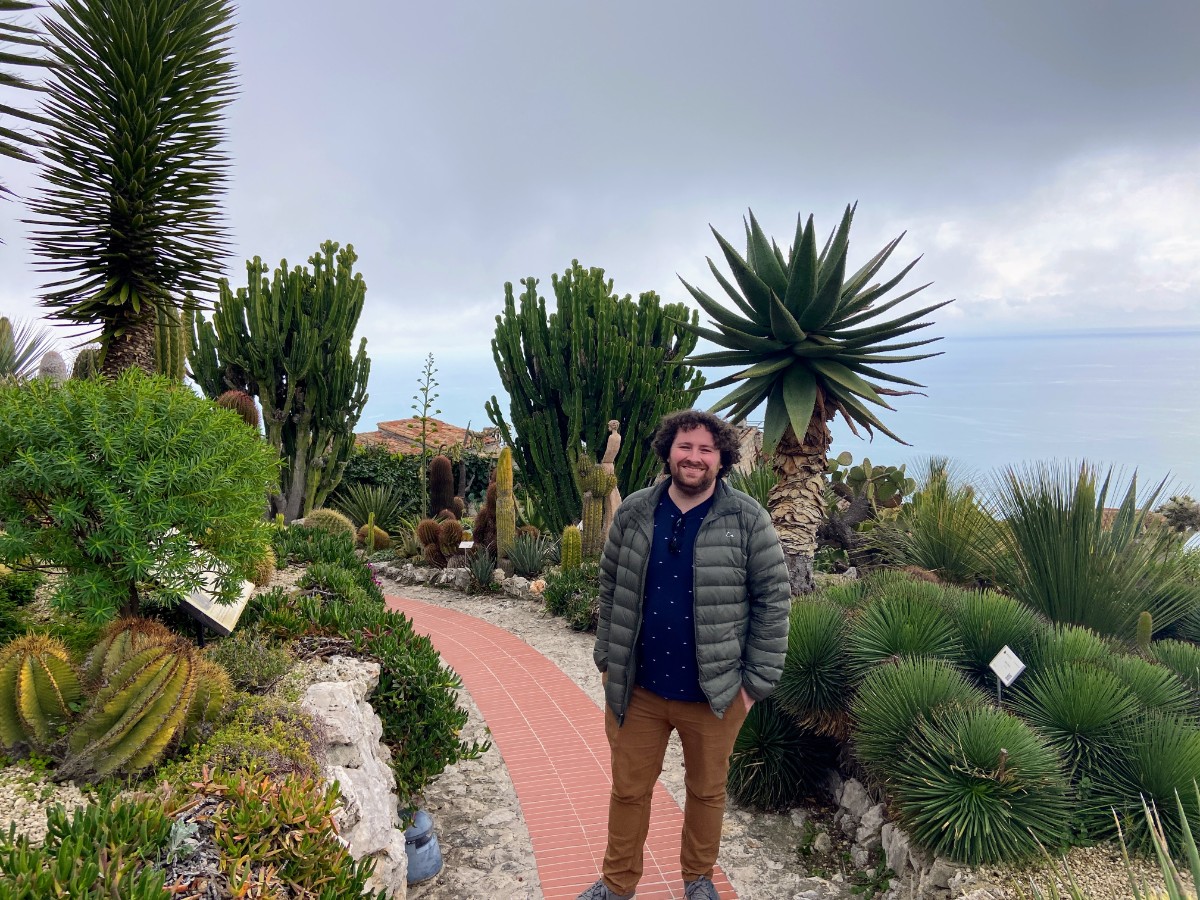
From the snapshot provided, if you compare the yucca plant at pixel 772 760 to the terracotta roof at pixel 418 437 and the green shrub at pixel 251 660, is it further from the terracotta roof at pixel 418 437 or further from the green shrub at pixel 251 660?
the terracotta roof at pixel 418 437

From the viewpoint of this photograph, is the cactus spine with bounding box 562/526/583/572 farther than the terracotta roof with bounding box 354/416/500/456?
No

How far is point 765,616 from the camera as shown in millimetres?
3113

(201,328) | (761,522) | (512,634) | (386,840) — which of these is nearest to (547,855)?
(386,840)

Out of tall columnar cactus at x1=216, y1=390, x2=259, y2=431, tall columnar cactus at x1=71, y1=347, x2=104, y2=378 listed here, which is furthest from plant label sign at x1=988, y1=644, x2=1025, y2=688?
tall columnar cactus at x1=71, y1=347, x2=104, y2=378

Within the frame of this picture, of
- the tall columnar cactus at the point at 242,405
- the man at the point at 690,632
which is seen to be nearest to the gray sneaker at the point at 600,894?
the man at the point at 690,632

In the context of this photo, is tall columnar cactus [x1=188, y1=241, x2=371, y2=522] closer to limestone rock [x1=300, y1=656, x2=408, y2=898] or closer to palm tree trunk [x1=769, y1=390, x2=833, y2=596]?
palm tree trunk [x1=769, y1=390, x2=833, y2=596]

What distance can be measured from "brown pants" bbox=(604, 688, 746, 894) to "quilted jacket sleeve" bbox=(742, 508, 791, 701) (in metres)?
0.13

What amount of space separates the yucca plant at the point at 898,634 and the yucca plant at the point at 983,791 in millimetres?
744

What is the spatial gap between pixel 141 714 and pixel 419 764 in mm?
1559

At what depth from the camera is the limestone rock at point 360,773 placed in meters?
3.06

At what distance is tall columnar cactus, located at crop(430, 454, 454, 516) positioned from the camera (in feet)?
54.1

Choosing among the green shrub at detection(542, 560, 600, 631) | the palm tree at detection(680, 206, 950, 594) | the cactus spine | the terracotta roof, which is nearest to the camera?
the palm tree at detection(680, 206, 950, 594)

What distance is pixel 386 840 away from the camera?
3.19m

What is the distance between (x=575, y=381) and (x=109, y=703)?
11136 millimetres
